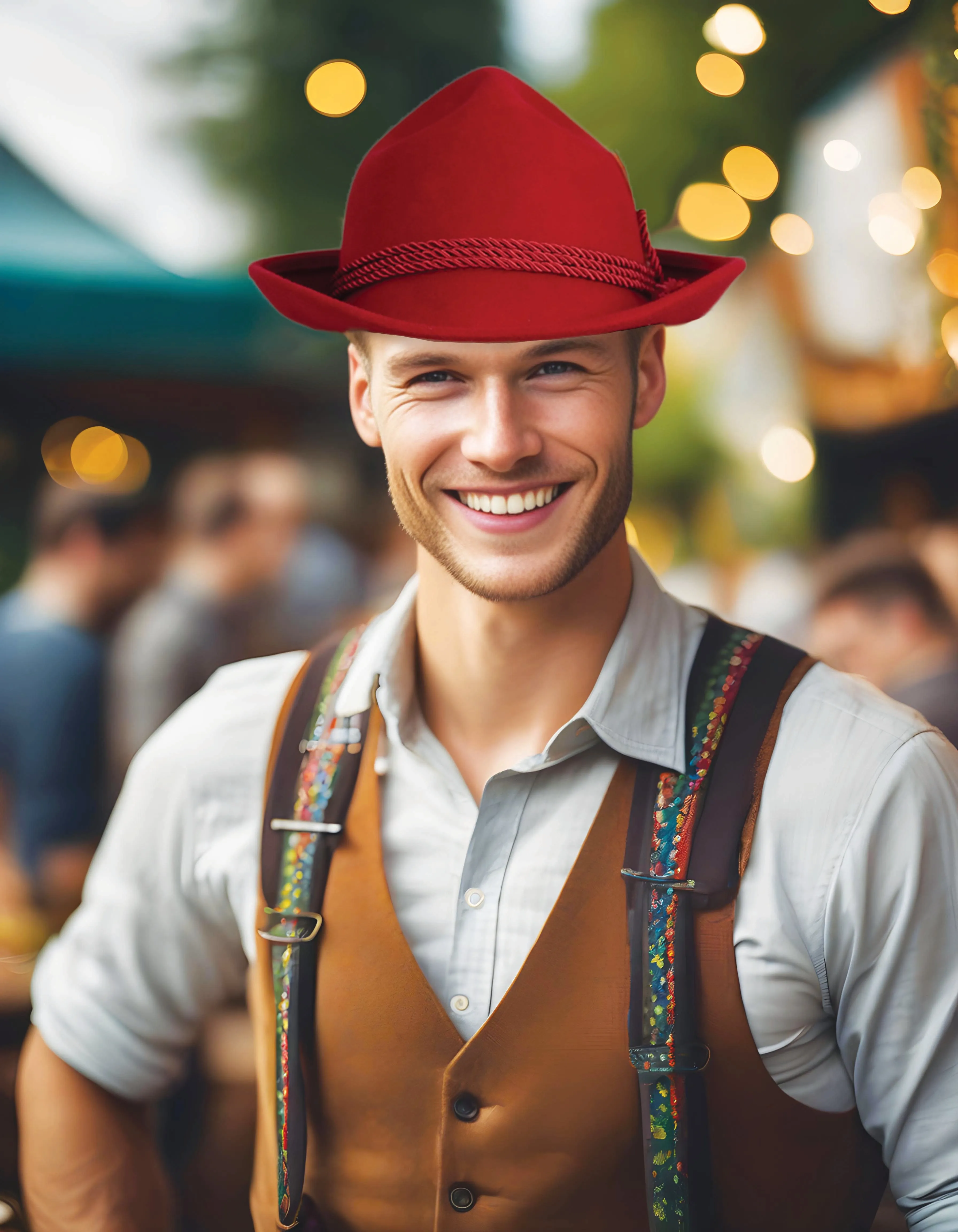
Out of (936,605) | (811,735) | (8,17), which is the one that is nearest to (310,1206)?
(811,735)

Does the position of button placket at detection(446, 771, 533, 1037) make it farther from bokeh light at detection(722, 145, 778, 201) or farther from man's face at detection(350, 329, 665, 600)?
bokeh light at detection(722, 145, 778, 201)

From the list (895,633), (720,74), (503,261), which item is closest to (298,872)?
(503,261)

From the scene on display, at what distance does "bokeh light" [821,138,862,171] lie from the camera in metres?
0.96

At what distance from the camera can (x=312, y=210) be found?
3.41ft

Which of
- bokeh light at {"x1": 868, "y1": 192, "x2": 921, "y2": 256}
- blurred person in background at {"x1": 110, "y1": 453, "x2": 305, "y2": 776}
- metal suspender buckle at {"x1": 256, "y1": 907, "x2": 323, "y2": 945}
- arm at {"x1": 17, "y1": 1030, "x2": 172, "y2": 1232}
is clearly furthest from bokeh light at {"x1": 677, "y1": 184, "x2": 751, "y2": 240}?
arm at {"x1": 17, "y1": 1030, "x2": 172, "y2": 1232}

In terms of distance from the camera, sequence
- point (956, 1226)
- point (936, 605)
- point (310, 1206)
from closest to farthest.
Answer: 1. point (956, 1226)
2. point (310, 1206)
3. point (936, 605)

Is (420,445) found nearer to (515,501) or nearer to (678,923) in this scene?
(515,501)

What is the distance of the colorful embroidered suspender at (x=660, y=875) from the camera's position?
27.2 inches

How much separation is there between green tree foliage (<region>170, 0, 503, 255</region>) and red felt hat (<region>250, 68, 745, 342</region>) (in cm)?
33

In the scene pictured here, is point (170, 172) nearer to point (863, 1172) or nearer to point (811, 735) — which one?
point (811, 735)

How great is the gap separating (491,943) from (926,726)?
339 millimetres

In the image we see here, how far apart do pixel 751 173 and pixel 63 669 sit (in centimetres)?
82

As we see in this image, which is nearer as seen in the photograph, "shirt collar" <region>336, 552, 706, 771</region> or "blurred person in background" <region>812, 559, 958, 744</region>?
"shirt collar" <region>336, 552, 706, 771</region>

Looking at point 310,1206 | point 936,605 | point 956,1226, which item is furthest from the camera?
point 936,605
